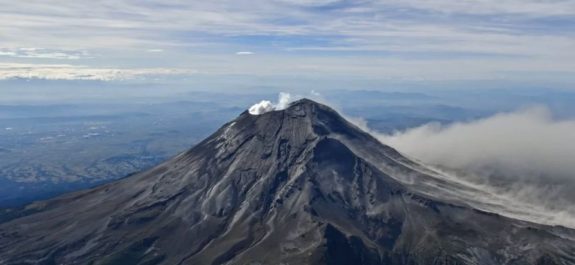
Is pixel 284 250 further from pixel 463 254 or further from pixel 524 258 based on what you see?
pixel 524 258

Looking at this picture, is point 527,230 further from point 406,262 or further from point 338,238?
point 338,238

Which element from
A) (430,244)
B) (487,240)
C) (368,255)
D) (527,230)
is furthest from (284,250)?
Result: (527,230)

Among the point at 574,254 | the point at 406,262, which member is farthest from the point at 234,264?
the point at 574,254

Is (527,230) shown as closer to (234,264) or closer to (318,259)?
(318,259)

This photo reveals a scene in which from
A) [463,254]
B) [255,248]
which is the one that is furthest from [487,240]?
[255,248]

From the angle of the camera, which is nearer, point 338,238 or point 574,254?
point 574,254

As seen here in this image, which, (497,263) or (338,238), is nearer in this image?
(497,263)

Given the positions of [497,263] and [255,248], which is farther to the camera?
[255,248]
